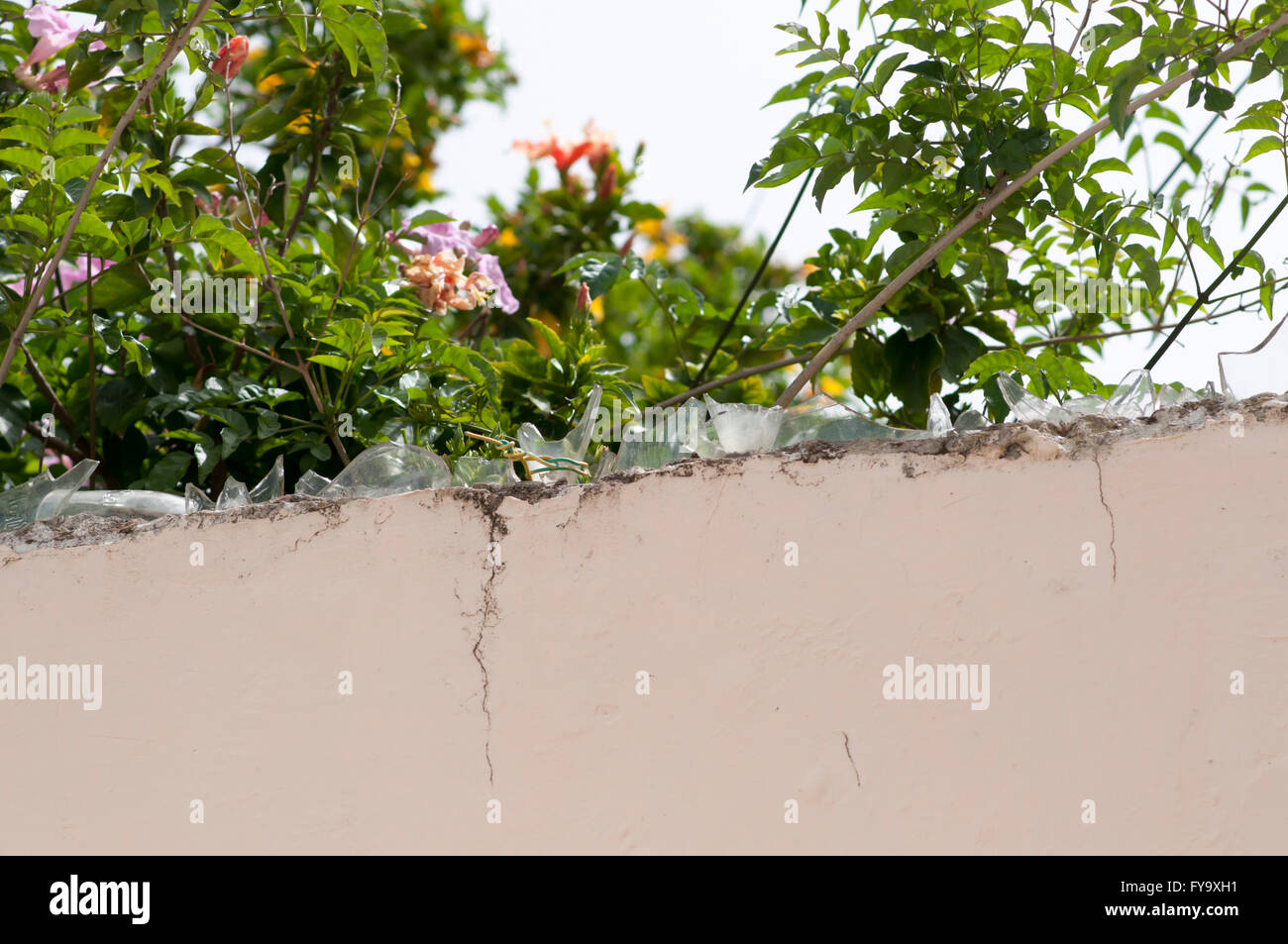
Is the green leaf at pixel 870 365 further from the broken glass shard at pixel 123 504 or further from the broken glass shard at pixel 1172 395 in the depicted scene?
the broken glass shard at pixel 123 504

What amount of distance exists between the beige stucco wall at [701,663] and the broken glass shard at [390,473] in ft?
0.34

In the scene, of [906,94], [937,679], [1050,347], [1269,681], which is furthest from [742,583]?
[1050,347]

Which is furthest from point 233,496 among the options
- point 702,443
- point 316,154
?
point 316,154

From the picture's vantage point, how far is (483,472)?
171 cm

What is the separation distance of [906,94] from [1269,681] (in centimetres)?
111

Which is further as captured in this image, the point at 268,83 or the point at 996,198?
the point at 268,83

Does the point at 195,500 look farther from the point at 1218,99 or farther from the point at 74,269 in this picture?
the point at 1218,99

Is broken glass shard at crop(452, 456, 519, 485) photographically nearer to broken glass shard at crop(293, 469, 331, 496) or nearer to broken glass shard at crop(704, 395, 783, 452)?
broken glass shard at crop(293, 469, 331, 496)

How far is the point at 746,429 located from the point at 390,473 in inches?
21.8

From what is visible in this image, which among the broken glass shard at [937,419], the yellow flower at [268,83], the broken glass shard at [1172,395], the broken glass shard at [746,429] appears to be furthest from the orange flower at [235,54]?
the broken glass shard at [1172,395]

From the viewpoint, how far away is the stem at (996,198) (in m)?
1.58

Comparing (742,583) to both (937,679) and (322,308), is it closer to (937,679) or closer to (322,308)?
(937,679)

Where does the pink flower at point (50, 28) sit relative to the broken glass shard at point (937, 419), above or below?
above

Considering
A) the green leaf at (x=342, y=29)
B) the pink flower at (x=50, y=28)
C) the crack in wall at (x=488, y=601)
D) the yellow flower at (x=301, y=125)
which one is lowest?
the crack in wall at (x=488, y=601)
